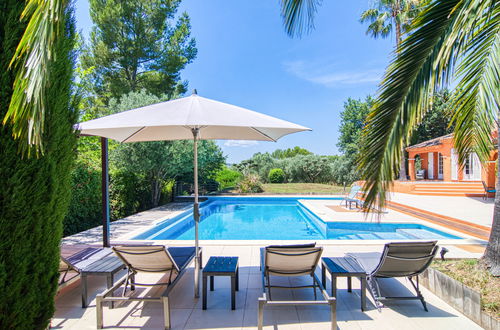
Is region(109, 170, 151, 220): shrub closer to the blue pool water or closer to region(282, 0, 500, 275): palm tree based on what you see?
the blue pool water

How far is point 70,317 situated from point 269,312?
2397 millimetres

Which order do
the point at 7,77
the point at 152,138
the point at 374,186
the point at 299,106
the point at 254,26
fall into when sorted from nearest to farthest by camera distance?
the point at 7,77, the point at 374,186, the point at 152,138, the point at 254,26, the point at 299,106

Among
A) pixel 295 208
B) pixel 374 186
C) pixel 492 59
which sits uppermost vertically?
pixel 492 59

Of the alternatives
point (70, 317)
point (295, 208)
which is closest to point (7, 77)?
point (70, 317)

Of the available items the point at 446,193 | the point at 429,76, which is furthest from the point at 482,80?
the point at 446,193

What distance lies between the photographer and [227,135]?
16.7 feet

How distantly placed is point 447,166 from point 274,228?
46.0 ft

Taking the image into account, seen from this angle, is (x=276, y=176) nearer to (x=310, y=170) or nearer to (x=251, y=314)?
(x=310, y=170)

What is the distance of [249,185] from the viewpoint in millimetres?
19281

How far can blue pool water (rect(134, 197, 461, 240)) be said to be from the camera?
820 centimetres

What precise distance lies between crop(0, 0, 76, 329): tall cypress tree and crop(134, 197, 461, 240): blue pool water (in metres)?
5.26

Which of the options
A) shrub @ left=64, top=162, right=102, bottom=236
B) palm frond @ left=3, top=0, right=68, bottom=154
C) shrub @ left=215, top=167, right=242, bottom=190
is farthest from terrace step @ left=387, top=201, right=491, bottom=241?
shrub @ left=215, top=167, right=242, bottom=190

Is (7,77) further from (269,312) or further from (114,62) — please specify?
(114,62)

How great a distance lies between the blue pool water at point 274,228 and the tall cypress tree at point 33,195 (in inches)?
207
